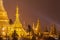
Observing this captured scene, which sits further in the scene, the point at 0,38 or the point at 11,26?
the point at 11,26

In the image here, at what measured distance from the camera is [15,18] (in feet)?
52.9

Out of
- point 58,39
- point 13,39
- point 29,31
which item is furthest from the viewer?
point 29,31

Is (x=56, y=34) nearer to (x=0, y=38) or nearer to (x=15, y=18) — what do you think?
(x=15, y=18)

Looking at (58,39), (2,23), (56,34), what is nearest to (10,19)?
(2,23)

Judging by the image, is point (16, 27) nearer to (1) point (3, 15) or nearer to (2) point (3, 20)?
(2) point (3, 20)

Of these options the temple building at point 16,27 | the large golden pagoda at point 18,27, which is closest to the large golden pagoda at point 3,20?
the temple building at point 16,27

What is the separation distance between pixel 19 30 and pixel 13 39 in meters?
2.46

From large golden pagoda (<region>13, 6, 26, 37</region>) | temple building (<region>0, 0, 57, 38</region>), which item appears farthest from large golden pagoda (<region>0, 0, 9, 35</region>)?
large golden pagoda (<region>13, 6, 26, 37</region>)

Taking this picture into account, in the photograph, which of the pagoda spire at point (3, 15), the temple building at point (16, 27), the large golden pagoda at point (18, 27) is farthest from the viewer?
the pagoda spire at point (3, 15)

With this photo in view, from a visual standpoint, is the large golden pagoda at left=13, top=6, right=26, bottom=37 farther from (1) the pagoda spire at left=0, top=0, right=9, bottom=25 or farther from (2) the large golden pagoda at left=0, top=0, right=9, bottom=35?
(1) the pagoda spire at left=0, top=0, right=9, bottom=25

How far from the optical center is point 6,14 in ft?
53.2

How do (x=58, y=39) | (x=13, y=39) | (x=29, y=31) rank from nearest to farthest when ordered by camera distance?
(x=13, y=39) → (x=58, y=39) → (x=29, y=31)

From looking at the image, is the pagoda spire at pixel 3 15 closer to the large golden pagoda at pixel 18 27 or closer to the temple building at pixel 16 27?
the temple building at pixel 16 27

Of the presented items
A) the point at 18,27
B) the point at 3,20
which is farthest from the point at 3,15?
the point at 18,27
